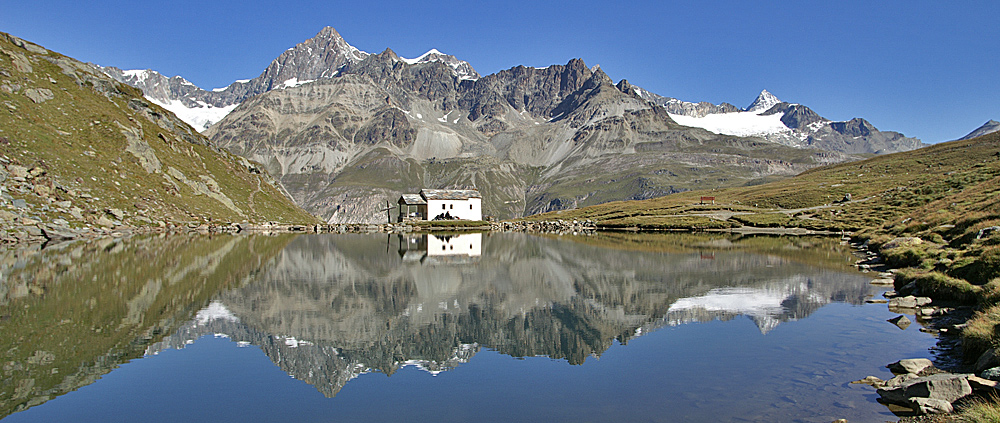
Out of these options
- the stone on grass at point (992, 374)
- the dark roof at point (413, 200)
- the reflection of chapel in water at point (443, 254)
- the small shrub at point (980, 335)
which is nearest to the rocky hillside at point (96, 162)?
the dark roof at point (413, 200)

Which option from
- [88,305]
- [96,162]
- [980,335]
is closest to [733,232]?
[980,335]

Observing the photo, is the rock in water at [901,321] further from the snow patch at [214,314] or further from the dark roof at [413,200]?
the dark roof at [413,200]

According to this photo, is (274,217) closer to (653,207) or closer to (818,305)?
(653,207)

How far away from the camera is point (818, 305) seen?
995 inches

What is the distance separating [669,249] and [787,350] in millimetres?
38706

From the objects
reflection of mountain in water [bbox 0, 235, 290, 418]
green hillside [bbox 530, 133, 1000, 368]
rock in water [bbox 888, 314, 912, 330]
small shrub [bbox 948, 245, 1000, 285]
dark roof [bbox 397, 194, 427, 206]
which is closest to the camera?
reflection of mountain in water [bbox 0, 235, 290, 418]

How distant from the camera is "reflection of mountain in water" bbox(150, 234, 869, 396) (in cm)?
1811

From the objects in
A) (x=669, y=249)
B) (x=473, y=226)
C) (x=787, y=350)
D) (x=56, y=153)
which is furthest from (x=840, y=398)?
(x=473, y=226)

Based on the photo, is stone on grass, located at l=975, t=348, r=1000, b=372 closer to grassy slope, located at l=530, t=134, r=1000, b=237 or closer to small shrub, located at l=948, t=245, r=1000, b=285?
small shrub, located at l=948, t=245, r=1000, b=285

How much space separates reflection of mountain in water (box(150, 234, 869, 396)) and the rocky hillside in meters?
32.7

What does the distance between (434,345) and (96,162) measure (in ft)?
238

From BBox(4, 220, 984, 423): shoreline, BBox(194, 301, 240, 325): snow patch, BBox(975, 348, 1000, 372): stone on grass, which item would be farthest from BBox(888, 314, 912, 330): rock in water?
BBox(194, 301, 240, 325): snow patch

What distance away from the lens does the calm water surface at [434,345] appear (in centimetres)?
1284

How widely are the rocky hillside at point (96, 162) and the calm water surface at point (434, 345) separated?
2664cm
